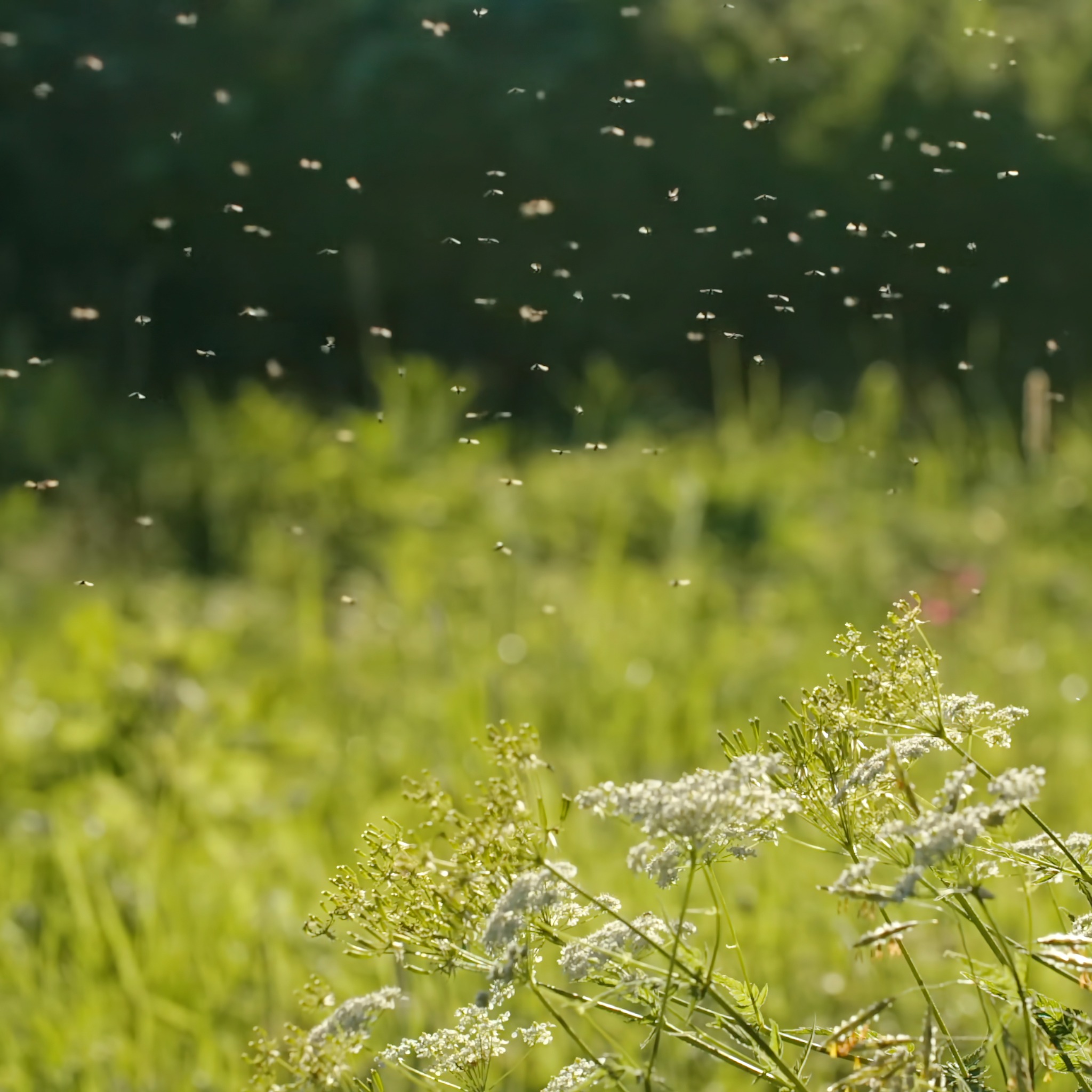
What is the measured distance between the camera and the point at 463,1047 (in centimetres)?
95

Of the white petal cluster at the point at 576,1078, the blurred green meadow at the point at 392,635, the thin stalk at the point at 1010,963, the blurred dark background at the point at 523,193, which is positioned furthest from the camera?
the blurred dark background at the point at 523,193

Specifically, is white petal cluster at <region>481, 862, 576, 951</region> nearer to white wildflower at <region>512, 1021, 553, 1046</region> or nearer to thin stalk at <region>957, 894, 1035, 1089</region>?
white wildflower at <region>512, 1021, 553, 1046</region>

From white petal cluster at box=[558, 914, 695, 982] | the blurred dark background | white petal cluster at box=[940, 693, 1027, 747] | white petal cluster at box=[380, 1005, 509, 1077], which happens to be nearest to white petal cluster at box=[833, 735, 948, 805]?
white petal cluster at box=[940, 693, 1027, 747]

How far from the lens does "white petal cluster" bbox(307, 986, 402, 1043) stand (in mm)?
846

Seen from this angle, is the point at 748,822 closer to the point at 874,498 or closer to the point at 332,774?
the point at 332,774

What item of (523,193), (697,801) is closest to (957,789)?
(697,801)

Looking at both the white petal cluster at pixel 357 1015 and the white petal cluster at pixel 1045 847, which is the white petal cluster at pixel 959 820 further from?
the white petal cluster at pixel 357 1015

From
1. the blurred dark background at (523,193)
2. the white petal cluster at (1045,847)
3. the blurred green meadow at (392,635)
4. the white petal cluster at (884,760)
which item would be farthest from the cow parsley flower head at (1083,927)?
the blurred dark background at (523,193)

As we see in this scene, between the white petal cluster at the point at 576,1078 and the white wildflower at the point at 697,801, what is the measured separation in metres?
0.14

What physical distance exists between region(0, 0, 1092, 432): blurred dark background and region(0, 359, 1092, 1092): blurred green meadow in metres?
0.36

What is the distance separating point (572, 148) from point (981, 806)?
400 centimetres

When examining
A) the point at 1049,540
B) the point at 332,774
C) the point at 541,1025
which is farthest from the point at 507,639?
the point at 541,1025

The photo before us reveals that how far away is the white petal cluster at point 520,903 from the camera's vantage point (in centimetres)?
79

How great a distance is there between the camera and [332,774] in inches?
111
